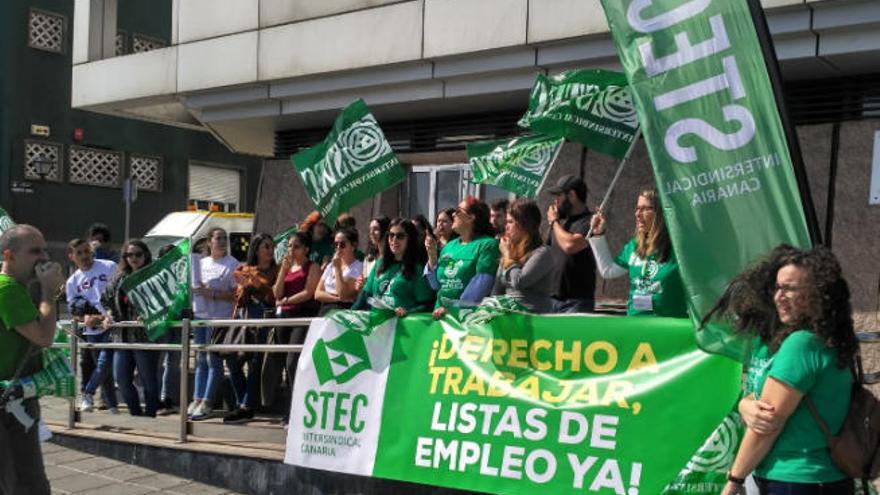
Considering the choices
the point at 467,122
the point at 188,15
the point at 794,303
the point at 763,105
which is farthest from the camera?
the point at 188,15

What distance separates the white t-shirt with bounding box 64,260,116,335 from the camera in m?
9.39

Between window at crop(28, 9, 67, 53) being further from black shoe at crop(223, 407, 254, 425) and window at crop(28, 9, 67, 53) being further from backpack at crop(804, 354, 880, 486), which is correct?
backpack at crop(804, 354, 880, 486)

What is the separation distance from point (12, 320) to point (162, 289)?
3.28m

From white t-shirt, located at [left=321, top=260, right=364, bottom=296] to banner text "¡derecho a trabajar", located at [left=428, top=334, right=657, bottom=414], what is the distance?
194 centimetres

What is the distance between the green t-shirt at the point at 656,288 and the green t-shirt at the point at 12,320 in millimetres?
3109

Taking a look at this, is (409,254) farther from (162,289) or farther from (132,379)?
(132,379)

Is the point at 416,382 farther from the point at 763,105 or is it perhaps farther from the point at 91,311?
the point at 91,311

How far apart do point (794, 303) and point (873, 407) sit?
1.64 feet

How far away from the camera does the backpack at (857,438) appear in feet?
10.9

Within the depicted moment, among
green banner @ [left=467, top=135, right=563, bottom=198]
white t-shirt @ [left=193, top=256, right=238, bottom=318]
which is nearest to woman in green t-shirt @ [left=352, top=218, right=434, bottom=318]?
green banner @ [left=467, top=135, right=563, bottom=198]

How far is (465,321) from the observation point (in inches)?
224

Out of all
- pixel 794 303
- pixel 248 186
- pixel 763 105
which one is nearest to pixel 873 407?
pixel 794 303

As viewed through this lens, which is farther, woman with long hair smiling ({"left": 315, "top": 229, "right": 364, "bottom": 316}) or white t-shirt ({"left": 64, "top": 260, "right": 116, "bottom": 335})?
white t-shirt ({"left": 64, "top": 260, "right": 116, "bottom": 335})

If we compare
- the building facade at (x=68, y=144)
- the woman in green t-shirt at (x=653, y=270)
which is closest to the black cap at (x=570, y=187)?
the woman in green t-shirt at (x=653, y=270)
